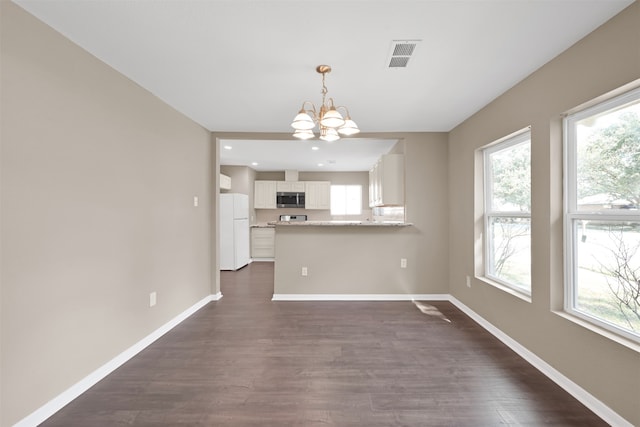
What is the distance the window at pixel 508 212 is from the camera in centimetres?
259

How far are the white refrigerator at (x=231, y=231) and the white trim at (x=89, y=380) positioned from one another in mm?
2791

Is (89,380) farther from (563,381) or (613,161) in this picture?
(613,161)

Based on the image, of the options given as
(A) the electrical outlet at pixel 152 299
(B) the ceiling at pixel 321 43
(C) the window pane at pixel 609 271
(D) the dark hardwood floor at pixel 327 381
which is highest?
(B) the ceiling at pixel 321 43

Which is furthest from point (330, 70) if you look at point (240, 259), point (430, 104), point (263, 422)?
→ point (240, 259)

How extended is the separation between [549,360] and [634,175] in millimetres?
1412

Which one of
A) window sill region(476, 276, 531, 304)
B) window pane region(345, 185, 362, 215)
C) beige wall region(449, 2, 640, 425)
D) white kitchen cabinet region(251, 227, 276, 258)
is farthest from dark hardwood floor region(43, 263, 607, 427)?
window pane region(345, 185, 362, 215)

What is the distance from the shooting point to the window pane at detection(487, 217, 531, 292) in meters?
2.59

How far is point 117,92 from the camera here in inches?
91.0

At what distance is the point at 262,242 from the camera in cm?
724

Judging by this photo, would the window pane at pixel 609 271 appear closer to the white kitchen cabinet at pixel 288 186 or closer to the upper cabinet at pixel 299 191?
the upper cabinet at pixel 299 191

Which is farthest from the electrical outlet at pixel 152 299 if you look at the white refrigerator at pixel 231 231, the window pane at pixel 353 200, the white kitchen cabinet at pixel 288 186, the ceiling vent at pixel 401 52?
the window pane at pixel 353 200

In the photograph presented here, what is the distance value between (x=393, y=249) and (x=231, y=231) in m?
3.43

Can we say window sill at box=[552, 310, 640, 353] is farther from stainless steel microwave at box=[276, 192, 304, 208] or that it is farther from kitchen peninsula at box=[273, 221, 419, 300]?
stainless steel microwave at box=[276, 192, 304, 208]

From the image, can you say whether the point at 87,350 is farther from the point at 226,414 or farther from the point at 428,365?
the point at 428,365
